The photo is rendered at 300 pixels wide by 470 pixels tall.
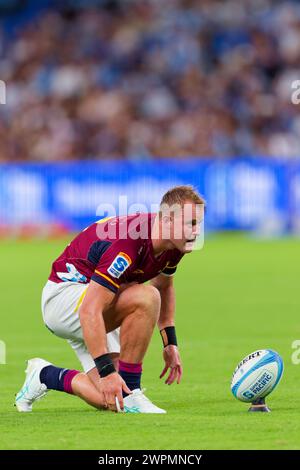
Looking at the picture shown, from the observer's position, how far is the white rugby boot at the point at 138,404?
7.84 m

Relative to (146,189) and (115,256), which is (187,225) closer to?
(115,256)

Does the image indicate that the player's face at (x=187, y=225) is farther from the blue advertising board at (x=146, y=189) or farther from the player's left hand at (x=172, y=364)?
the blue advertising board at (x=146, y=189)

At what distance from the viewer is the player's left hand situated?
845 cm

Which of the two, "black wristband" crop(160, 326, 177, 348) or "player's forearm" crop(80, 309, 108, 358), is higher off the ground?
"player's forearm" crop(80, 309, 108, 358)

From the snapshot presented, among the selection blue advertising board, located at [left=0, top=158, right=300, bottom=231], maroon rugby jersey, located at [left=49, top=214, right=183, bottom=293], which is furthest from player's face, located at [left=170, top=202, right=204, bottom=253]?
blue advertising board, located at [left=0, top=158, right=300, bottom=231]

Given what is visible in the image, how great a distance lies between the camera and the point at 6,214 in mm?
27938

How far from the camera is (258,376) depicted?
7812 millimetres

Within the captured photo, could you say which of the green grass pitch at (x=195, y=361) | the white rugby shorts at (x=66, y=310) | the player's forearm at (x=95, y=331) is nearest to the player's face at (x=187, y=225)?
the player's forearm at (x=95, y=331)

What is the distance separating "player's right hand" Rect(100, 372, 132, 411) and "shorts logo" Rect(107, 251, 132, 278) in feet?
2.05

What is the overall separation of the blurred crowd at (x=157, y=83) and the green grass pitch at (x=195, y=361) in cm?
637

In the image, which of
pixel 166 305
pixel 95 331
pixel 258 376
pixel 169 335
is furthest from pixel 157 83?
pixel 95 331

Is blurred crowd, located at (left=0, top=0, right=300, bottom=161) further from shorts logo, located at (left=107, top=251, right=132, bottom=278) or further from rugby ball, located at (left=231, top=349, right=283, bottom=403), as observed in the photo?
shorts logo, located at (left=107, top=251, right=132, bottom=278)

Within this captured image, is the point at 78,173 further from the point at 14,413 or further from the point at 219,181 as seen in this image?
the point at 14,413

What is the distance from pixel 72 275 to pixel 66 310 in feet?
0.83
